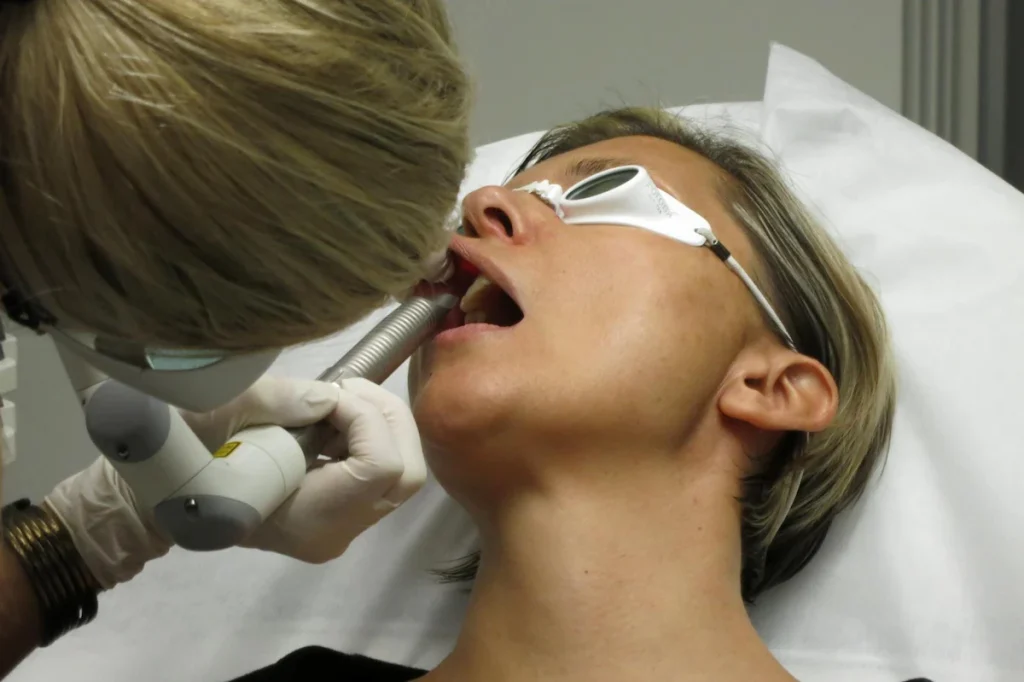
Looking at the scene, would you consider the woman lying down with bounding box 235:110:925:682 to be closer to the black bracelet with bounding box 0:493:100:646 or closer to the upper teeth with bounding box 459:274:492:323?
the upper teeth with bounding box 459:274:492:323

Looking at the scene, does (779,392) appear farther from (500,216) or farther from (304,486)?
(304,486)

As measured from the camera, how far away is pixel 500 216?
1101 mm

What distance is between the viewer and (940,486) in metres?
1.23

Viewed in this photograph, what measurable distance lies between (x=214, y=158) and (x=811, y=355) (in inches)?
33.5

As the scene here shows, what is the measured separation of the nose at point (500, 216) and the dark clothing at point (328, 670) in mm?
513

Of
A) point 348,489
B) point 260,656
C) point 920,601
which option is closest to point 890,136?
point 920,601

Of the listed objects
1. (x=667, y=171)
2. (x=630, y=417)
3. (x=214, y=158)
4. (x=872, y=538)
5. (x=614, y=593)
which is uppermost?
(x=214, y=158)

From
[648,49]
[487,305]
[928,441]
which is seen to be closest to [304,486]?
[487,305]

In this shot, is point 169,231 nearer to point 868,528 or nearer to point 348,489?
point 348,489

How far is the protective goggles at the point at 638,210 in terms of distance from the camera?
107 cm

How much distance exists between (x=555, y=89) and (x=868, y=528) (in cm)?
111

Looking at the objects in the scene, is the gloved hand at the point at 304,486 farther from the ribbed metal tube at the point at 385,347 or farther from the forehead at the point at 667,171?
the forehead at the point at 667,171

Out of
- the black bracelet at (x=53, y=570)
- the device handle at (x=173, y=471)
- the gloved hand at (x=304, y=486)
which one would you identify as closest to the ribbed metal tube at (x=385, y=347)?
the gloved hand at (x=304, y=486)

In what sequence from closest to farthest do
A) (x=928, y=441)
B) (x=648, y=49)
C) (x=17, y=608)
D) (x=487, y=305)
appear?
(x=17, y=608) < (x=487, y=305) < (x=928, y=441) < (x=648, y=49)
